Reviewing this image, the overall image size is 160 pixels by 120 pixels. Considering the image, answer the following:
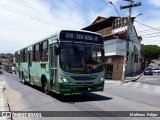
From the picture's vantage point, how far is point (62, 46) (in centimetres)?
1161

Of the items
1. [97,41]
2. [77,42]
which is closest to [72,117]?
[77,42]

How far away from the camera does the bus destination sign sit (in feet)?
39.0

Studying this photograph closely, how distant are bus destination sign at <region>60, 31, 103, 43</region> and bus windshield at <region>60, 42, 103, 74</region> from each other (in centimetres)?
28

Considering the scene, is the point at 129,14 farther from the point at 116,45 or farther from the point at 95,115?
the point at 95,115

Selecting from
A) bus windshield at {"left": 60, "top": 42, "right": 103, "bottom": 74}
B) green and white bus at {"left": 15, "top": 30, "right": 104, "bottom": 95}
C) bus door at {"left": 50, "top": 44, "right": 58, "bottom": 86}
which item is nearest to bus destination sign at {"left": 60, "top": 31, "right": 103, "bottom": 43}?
green and white bus at {"left": 15, "top": 30, "right": 104, "bottom": 95}

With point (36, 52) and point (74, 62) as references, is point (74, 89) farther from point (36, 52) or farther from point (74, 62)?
point (36, 52)

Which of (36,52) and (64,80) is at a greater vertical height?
(36,52)

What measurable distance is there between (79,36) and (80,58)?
115cm

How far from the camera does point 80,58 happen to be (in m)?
11.8

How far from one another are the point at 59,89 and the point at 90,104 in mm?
1563

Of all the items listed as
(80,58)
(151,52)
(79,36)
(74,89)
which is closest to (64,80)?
(74,89)

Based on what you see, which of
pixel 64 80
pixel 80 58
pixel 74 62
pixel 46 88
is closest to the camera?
pixel 64 80

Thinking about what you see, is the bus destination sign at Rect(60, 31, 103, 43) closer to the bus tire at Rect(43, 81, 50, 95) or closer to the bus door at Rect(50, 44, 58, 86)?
the bus door at Rect(50, 44, 58, 86)

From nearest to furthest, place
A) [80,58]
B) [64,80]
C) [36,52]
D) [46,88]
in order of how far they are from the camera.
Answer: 1. [64,80]
2. [80,58]
3. [46,88]
4. [36,52]
